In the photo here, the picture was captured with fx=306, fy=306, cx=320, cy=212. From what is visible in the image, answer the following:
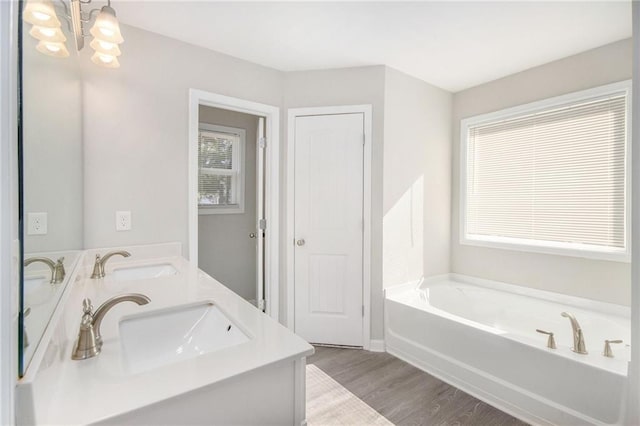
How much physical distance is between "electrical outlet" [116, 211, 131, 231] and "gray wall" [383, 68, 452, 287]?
6.44ft

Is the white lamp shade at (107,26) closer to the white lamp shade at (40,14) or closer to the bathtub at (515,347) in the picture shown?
the white lamp shade at (40,14)

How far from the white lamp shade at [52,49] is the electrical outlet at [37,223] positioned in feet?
1.38

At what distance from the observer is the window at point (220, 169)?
3.23 metres

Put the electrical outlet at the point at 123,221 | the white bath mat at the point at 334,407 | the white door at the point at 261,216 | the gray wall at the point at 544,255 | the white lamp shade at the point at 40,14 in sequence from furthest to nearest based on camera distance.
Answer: the white door at the point at 261,216 → the gray wall at the point at 544,255 → the electrical outlet at the point at 123,221 → the white bath mat at the point at 334,407 → the white lamp shade at the point at 40,14

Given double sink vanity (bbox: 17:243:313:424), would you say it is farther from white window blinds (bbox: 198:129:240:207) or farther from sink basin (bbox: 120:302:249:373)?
white window blinds (bbox: 198:129:240:207)

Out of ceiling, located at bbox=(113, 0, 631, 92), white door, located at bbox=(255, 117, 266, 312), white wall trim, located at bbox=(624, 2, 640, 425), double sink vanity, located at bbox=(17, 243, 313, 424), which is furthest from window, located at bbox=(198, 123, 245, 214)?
white wall trim, located at bbox=(624, 2, 640, 425)

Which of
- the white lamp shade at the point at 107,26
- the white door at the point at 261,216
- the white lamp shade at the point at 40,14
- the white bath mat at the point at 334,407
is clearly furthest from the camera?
the white door at the point at 261,216

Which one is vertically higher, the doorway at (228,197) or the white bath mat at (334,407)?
the doorway at (228,197)

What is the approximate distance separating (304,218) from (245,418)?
6.83 ft

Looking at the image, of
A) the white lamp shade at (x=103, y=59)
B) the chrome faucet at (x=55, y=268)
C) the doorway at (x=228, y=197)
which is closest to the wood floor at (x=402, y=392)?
the doorway at (x=228, y=197)

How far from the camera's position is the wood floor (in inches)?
72.3

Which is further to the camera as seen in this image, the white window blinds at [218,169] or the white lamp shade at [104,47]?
the white window blinds at [218,169]

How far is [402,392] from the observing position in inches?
82.1

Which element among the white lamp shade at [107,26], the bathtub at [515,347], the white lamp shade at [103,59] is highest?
the white lamp shade at [107,26]
